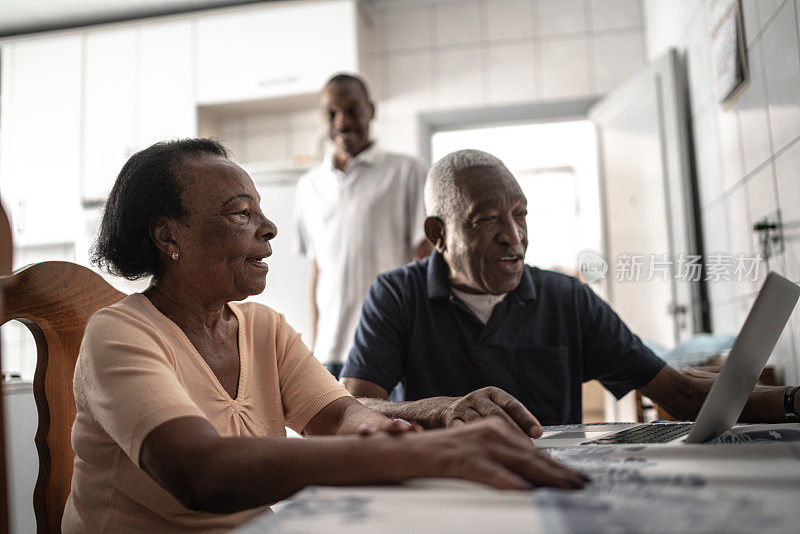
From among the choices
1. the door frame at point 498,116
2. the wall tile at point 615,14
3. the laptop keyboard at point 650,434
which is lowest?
the laptop keyboard at point 650,434

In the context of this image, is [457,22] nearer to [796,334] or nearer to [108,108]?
[108,108]

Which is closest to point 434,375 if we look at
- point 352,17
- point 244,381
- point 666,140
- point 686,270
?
point 244,381

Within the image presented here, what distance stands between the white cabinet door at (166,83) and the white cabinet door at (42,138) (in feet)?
1.38

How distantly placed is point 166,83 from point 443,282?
2944 mm

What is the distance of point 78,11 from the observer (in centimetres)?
395

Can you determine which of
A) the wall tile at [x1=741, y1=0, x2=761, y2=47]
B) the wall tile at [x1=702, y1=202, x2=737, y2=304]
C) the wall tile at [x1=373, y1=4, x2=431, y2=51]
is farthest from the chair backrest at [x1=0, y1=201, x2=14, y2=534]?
the wall tile at [x1=373, y1=4, x2=431, y2=51]

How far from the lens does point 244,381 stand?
1.04m

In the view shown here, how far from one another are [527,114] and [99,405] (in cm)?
346

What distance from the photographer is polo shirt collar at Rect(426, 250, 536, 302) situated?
55.0 inches

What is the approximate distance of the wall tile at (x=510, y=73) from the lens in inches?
151

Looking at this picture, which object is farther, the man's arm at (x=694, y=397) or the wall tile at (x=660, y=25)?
the wall tile at (x=660, y=25)

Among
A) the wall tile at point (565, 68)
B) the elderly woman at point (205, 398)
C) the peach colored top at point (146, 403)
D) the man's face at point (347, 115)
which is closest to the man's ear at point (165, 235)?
the elderly woman at point (205, 398)

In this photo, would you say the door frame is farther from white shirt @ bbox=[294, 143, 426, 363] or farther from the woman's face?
the woman's face

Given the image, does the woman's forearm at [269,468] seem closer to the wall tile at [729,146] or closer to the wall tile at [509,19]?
the wall tile at [729,146]
